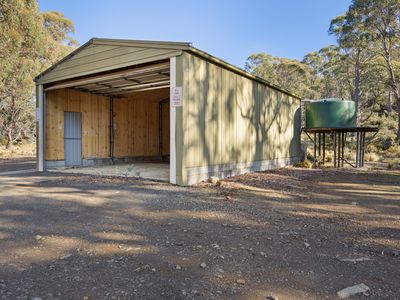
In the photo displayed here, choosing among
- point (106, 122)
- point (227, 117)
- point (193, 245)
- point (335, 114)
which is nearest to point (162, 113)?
point (106, 122)

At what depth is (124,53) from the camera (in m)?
7.55

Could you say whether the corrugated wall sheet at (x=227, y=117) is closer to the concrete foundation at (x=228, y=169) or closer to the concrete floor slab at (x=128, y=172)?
the concrete foundation at (x=228, y=169)

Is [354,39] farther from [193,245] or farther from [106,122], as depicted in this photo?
[193,245]

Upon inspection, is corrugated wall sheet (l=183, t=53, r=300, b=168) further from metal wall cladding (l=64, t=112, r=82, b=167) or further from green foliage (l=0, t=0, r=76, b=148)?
green foliage (l=0, t=0, r=76, b=148)

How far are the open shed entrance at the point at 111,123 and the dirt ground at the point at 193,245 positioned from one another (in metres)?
3.61

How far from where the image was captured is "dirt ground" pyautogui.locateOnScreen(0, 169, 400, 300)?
84.2 inches

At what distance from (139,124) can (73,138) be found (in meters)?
3.74

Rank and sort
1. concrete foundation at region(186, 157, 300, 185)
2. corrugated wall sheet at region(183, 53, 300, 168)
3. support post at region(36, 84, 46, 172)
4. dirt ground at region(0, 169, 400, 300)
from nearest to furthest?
dirt ground at region(0, 169, 400, 300) < corrugated wall sheet at region(183, 53, 300, 168) < concrete foundation at region(186, 157, 300, 185) < support post at region(36, 84, 46, 172)

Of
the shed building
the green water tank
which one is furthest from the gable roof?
the green water tank

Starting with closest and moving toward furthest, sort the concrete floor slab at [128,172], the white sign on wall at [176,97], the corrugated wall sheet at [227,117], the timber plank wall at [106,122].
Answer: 1. the white sign on wall at [176,97]
2. the corrugated wall sheet at [227,117]
3. the concrete floor slab at [128,172]
4. the timber plank wall at [106,122]

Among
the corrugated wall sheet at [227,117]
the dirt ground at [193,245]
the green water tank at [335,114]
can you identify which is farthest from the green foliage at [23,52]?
the green water tank at [335,114]

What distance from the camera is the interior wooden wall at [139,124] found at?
42.6ft

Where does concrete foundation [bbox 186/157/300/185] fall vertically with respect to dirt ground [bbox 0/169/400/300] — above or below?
above

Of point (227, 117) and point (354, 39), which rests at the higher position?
point (354, 39)
